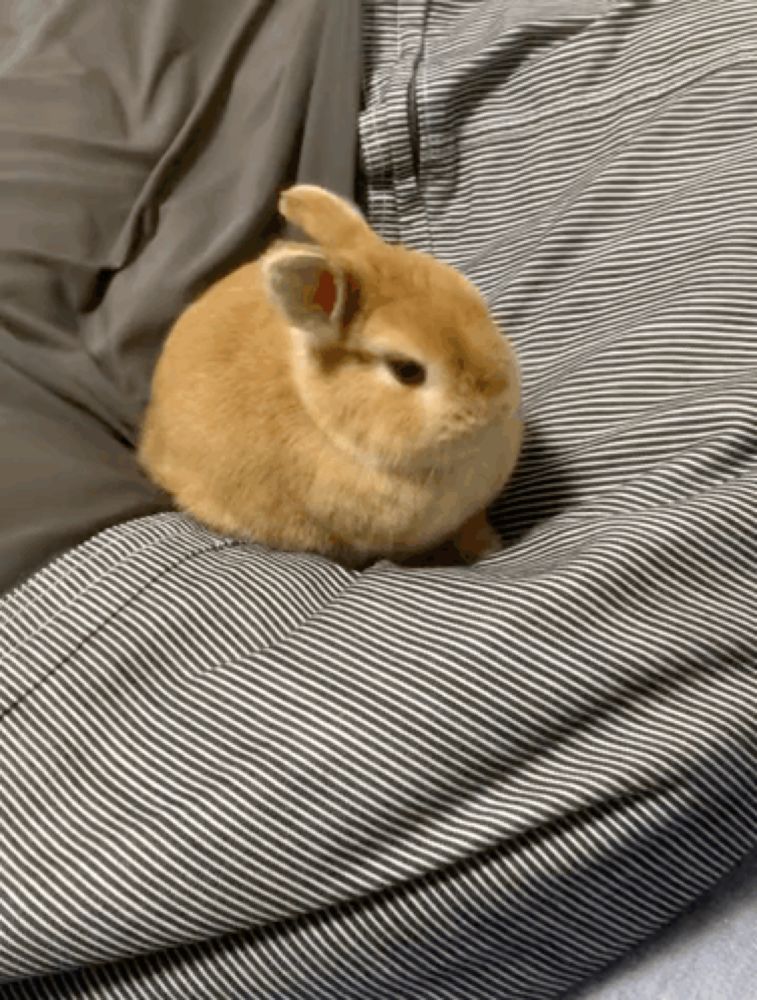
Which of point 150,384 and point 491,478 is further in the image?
point 150,384

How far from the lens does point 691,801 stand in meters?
0.64

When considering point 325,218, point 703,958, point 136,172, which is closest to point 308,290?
point 325,218

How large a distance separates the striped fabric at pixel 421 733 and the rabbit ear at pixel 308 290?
193mm

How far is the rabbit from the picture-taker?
2.45 feet

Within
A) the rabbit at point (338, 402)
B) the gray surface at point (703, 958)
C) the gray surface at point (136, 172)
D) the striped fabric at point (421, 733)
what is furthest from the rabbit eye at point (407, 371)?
the gray surface at point (703, 958)

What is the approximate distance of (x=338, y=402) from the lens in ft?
2.63

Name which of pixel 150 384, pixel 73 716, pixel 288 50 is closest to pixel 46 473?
pixel 150 384

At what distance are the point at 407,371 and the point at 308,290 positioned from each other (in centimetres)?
10

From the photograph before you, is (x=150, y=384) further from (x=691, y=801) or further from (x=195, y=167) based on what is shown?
(x=691, y=801)

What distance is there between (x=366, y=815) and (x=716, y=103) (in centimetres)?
67

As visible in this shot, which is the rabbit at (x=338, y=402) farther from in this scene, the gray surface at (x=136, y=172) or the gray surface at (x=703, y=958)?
the gray surface at (x=703, y=958)

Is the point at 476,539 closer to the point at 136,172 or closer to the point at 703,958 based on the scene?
the point at 703,958

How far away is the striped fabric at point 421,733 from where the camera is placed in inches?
24.2

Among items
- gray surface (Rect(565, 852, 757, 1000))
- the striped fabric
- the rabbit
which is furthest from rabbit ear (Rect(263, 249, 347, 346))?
gray surface (Rect(565, 852, 757, 1000))
